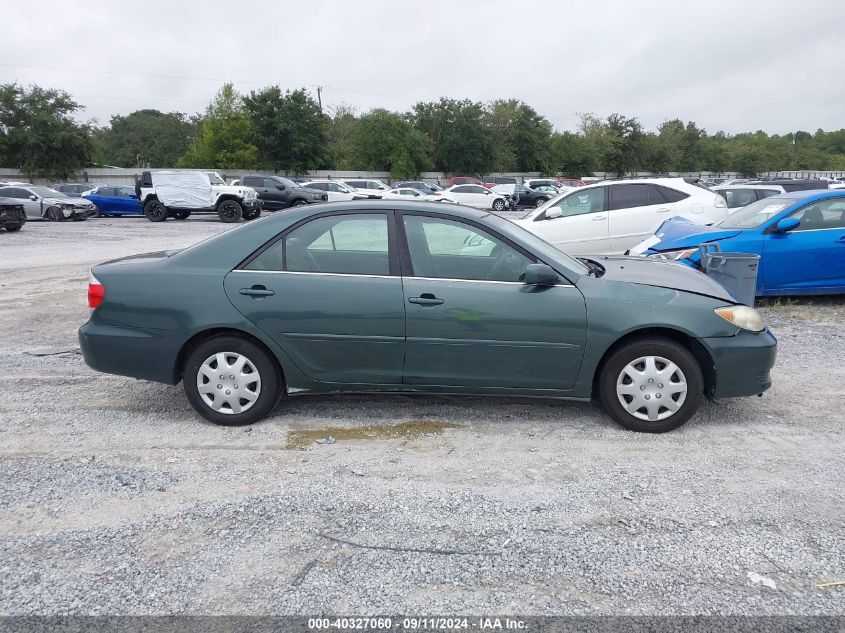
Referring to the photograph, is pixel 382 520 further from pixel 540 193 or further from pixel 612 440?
pixel 540 193

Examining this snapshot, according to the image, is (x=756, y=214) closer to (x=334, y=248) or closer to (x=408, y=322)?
(x=408, y=322)

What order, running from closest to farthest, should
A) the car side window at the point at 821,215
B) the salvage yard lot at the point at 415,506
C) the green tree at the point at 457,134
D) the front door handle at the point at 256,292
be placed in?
the salvage yard lot at the point at 415,506 → the front door handle at the point at 256,292 → the car side window at the point at 821,215 → the green tree at the point at 457,134

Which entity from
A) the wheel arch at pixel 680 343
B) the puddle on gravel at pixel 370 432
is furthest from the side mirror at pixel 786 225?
the puddle on gravel at pixel 370 432

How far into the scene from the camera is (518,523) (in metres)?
3.35

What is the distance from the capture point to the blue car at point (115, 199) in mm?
28734

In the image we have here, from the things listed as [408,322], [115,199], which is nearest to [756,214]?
[408,322]

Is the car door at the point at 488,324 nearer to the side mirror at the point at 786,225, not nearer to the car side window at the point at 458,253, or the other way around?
the car side window at the point at 458,253

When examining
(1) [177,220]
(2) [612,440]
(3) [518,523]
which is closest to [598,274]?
(2) [612,440]

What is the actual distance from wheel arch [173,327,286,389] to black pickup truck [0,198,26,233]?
1866 centimetres

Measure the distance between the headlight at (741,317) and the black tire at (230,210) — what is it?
22.3 meters

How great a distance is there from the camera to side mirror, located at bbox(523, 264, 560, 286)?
4.33m

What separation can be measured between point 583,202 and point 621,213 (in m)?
0.67

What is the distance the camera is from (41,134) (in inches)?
1620

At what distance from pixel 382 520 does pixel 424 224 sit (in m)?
2.10
